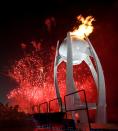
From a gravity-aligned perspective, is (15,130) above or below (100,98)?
below

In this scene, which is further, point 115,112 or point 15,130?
point 115,112

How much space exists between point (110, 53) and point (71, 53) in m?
17.7

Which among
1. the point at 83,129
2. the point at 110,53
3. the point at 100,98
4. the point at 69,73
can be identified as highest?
the point at 110,53

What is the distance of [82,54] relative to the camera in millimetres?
23922

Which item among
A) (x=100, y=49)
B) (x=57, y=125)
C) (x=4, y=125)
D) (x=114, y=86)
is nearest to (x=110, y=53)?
(x=100, y=49)

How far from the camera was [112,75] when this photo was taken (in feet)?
122

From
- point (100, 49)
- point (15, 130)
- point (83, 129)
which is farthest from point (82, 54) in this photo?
point (100, 49)

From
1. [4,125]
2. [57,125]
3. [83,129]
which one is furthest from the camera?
[4,125]

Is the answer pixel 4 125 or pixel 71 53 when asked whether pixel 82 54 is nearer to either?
pixel 71 53

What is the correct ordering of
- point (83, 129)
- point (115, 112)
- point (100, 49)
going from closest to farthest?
point (83, 129), point (115, 112), point (100, 49)

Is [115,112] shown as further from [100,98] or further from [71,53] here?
[71,53]

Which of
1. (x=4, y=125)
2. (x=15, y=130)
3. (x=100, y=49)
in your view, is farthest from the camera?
(x=100, y=49)

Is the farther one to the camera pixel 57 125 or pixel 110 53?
pixel 110 53

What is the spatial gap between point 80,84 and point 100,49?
615cm
